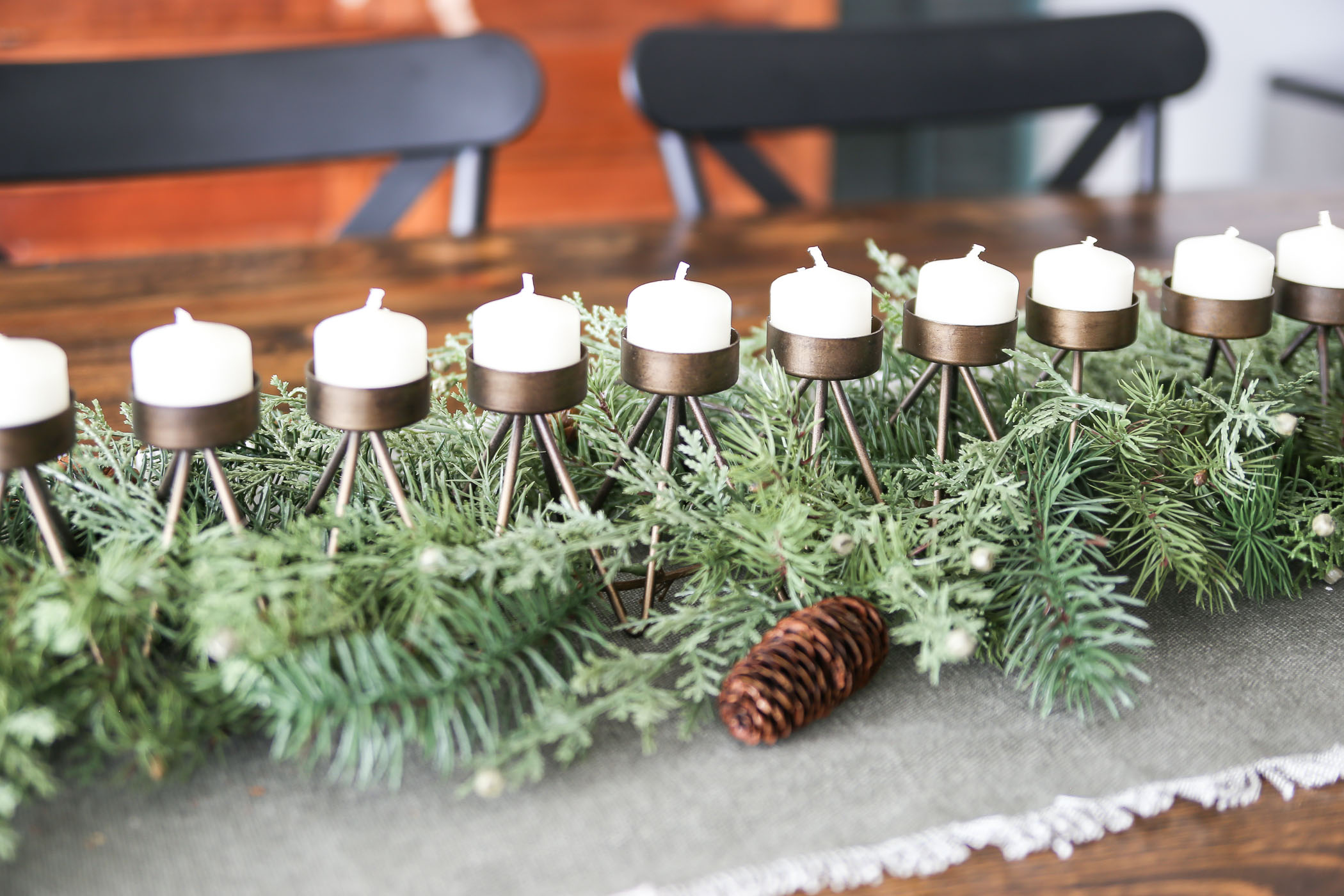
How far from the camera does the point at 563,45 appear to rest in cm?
271

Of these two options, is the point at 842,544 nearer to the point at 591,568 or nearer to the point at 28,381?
the point at 591,568

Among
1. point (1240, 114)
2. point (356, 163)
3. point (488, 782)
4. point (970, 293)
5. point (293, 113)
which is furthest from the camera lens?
point (1240, 114)

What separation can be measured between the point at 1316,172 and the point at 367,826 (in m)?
2.76

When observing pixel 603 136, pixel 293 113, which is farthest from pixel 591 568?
pixel 603 136

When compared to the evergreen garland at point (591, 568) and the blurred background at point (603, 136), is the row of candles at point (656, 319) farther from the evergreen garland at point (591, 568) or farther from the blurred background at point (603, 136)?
the blurred background at point (603, 136)

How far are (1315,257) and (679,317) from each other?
33 centimetres

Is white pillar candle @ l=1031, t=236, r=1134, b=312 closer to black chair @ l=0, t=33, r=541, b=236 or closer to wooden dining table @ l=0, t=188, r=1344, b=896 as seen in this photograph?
wooden dining table @ l=0, t=188, r=1344, b=896

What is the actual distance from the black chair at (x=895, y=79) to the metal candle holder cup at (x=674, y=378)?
876mm

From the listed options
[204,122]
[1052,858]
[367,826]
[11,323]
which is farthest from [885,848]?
[204,122]

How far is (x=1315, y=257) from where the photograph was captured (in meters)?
0.56

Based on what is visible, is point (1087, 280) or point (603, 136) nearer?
point (1087, 280)

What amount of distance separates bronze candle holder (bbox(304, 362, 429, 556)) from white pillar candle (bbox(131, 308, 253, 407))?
0.10ft

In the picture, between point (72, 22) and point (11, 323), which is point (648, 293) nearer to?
point (11, 323)

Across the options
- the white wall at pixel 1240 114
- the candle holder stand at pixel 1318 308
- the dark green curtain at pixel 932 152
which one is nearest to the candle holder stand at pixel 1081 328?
the candle holder stand at pixel 1318 308
